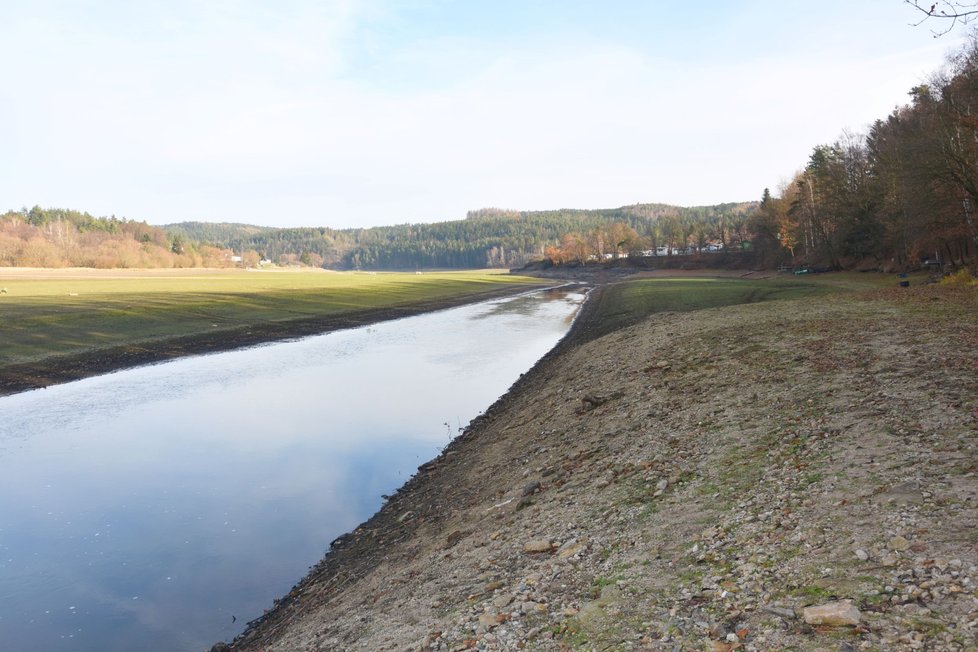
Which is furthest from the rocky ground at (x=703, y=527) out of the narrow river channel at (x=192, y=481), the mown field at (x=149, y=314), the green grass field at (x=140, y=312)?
the green grass field at (x=140, y=312)

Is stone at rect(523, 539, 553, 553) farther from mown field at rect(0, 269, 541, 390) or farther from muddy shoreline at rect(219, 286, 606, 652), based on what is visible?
mown field at rect(0, 269, 541, 390)

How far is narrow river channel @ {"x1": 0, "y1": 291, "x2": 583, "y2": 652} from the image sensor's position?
10.2 m

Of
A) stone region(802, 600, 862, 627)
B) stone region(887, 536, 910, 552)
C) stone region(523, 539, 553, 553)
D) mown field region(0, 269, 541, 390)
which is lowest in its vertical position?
stone region(523, 539, 553, 553)

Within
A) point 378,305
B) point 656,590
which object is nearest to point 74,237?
point 378,305

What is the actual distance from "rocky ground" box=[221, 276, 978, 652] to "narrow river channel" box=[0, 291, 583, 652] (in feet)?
4.46

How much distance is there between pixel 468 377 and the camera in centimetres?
3008

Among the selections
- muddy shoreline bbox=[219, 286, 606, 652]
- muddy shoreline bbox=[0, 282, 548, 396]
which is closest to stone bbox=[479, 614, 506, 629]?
muddy shoreline bbox=[219, 286, 606, 652]

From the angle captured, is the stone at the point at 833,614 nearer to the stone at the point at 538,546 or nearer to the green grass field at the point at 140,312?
the stone at the point at 538,546

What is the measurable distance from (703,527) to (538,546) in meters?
2.28

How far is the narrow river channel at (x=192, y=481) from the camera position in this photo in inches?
401

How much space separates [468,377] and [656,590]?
23719 millimetres

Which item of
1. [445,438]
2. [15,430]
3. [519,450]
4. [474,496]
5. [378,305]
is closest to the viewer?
[474,496]

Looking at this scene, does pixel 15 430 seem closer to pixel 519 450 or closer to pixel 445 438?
pixel 445 438

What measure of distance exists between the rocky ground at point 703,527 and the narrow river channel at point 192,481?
1.36 m
